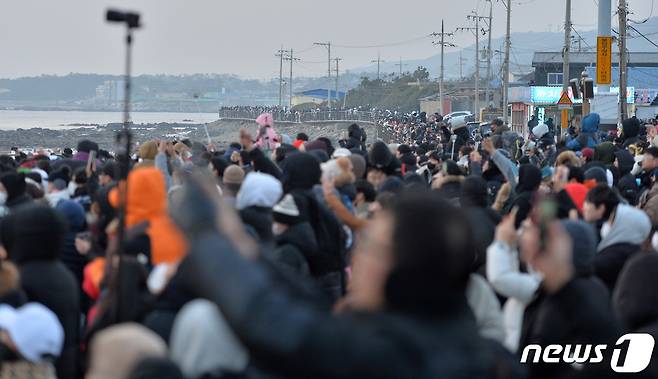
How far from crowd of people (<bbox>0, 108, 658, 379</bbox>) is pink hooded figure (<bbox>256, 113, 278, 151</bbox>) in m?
2.39

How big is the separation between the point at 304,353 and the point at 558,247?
5.94 ft

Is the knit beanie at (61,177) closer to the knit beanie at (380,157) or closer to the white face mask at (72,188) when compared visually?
the white face mask at (72,188)

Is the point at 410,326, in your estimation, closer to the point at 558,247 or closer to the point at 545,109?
the point at 558,247

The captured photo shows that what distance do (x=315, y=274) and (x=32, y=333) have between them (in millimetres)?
3031

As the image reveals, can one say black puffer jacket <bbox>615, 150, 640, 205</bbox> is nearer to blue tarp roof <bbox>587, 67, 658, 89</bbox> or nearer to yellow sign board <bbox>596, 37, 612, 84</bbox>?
yellow sign board <bbox>596, 37, 612, 84</bbox>

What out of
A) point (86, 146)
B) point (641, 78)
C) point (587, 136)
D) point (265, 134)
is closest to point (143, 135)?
point (641, 78)

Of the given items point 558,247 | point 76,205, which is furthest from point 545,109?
point 558,247

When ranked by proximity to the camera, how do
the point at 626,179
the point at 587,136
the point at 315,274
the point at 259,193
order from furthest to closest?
1. the point at 587,136
2. the point at 626,179
3. the point at 315,274
4. the point at 259,193

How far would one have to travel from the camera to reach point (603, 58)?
101ft

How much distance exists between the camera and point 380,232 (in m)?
3.55

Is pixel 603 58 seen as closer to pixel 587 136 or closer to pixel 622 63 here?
pixel 622 63

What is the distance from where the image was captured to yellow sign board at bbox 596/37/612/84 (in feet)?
101
